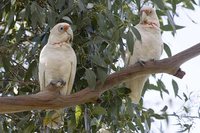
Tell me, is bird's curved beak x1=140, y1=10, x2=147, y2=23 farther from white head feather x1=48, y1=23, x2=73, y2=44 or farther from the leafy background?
white head feather x1=48, y1=23, x2=73, y2=44

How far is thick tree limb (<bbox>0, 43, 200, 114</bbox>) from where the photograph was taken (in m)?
1.57

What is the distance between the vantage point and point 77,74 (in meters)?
1.86

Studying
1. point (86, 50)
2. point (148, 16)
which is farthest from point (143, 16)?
point (86, 50)

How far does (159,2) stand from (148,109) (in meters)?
0.44

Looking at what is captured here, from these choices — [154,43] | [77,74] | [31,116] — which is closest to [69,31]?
[77,74]

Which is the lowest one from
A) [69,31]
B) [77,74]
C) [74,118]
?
[74,118]

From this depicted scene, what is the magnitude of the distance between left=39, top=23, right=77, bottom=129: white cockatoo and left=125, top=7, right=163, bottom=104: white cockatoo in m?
0.24

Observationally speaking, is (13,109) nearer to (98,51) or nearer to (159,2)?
(98,51)

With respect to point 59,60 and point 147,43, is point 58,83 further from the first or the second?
point 147,43

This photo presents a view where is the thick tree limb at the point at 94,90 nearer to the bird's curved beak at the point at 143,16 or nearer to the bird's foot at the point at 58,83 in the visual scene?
the bird's foot at the point at 58,83

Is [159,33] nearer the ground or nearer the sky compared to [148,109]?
nearer the sky

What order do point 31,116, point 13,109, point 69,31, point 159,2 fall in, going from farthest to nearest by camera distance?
1. point 31,116
2. point 159,2
3. point 69,31
4. point 13,109

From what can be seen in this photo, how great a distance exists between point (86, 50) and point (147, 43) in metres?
0.21

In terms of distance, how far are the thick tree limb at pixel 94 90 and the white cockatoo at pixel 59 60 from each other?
74 mm
